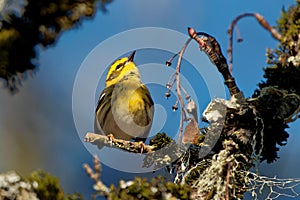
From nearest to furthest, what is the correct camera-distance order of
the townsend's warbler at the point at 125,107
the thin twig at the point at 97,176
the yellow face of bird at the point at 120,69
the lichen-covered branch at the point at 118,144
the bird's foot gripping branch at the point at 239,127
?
the thin twig at the point at 97,176, the bird's foot gripping branch at the point at 239,127, the lichen-covered branch at the point at 118,144, the townsend's warbler at the point at 125,107, the yellow face of bird at the point at 120,69

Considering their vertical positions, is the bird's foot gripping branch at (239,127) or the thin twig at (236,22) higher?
the thin twig at (236,22)

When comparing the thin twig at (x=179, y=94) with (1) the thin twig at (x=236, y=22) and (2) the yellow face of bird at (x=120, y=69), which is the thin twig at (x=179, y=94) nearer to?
(1) the thin twig at (x=236, y=22)

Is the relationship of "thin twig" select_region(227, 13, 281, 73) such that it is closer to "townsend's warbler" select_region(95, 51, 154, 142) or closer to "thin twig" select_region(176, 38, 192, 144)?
"thin twig" select_region(176, 38, 192, 144)

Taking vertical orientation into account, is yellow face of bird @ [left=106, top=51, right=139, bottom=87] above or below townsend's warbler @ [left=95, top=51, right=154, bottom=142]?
above

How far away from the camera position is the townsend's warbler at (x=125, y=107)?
2.51 meters

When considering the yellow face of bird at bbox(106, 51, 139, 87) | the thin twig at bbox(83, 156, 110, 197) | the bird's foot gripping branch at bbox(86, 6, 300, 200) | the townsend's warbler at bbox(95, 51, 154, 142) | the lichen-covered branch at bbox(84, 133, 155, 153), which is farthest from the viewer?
the yellow face of bird at bbox(106, 51, 139, 87)

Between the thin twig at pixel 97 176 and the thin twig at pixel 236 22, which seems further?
the thin twig at pixel 236 22

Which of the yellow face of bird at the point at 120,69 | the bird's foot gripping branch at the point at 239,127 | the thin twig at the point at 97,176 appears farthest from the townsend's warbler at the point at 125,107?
the thin twig at the point at 97,176

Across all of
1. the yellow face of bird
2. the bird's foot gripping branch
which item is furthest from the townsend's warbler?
the bird's foot gripping branch

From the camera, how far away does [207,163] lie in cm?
130

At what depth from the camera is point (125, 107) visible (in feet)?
8.48

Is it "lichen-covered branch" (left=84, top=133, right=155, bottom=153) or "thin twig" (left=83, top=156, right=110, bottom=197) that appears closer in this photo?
"thin twig" (left=83, top=156, right=110, bottom=197)

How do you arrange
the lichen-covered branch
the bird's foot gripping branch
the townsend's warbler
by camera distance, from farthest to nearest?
1. the townsend's warbler
2. the lichen-covered branch
3. the bird's foot gripping branch

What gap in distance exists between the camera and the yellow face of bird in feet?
9.35
